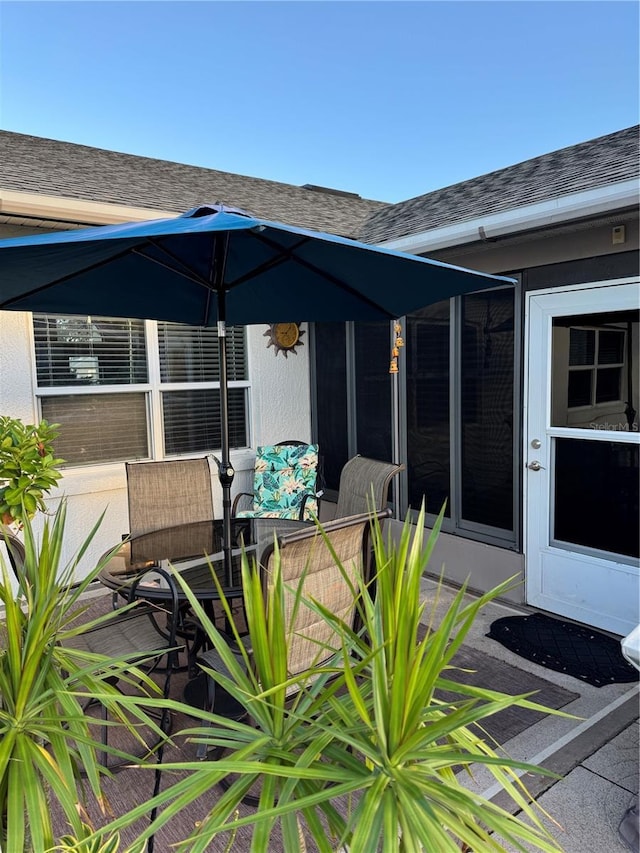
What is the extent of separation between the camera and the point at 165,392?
511 cm

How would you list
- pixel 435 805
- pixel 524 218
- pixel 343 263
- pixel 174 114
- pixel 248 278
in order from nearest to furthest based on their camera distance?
pixel 435 805 < pixel 343 263 < pixel 248 278 < pixel 524 218 < pixel 174 114

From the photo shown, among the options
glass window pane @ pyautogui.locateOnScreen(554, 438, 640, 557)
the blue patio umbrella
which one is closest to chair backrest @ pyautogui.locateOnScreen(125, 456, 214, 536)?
the blue patio umbrella

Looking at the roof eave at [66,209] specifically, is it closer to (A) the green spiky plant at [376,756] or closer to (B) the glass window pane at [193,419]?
(B) the glass window pane at [193,419]

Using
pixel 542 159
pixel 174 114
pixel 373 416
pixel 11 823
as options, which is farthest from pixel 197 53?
pixel 11 823

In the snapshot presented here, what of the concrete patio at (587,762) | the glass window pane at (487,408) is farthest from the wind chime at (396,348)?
the concrete patio at (587,762)

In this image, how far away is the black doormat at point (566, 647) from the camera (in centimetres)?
322

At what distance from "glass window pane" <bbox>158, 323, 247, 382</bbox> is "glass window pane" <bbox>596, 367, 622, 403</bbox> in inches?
120

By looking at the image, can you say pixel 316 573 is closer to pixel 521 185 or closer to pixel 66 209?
pixel 66 209

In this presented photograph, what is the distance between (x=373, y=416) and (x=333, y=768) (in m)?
4.30

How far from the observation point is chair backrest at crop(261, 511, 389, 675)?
2.01 m

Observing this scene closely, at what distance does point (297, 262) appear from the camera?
297 centimetres

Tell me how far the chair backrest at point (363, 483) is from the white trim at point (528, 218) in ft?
5.52

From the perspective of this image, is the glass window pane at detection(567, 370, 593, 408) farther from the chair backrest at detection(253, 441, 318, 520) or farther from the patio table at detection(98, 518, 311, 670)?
the chair backrest at detection(253, 441, 318, 520)

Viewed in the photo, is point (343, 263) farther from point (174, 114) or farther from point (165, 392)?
point (174, 114)
